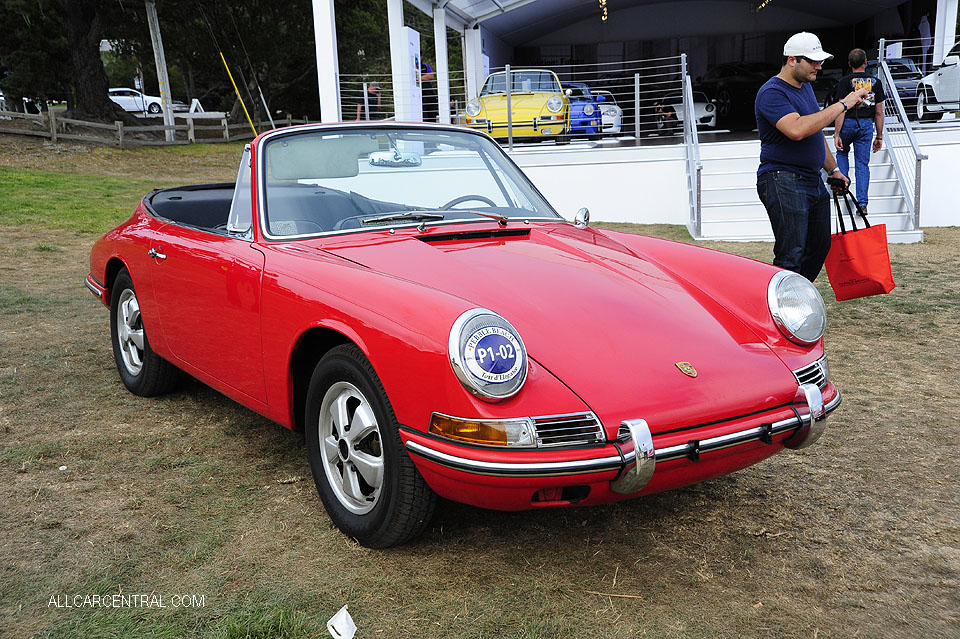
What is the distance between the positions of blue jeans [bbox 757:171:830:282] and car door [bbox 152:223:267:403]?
3.09 m

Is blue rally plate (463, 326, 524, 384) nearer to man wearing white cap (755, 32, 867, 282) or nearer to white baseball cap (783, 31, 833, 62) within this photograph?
man wearing white cap (755, 32, 867, 282)

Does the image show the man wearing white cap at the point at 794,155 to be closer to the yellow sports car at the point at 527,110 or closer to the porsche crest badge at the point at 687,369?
the porsche crest badge at the point at 687,369

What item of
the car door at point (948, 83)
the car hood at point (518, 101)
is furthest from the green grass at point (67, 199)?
the car door at point (948, 83)

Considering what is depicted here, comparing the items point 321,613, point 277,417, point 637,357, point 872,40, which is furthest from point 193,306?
point 872,40

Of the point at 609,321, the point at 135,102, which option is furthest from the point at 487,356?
the point at 135,102

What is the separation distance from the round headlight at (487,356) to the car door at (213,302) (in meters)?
1.15

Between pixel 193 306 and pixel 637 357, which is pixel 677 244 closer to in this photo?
pixel 637 357

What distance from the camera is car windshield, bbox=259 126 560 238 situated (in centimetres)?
347

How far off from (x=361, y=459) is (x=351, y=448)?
0.05m

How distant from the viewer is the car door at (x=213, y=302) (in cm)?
324

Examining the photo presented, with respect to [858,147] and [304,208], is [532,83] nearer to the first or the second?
[858,147]

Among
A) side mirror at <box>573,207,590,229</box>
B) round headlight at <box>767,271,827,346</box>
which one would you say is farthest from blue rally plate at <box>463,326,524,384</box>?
side mirror at <box>573,207,590,229</box>

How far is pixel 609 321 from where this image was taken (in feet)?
8.90

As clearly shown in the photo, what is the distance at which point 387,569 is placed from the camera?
103 inches
